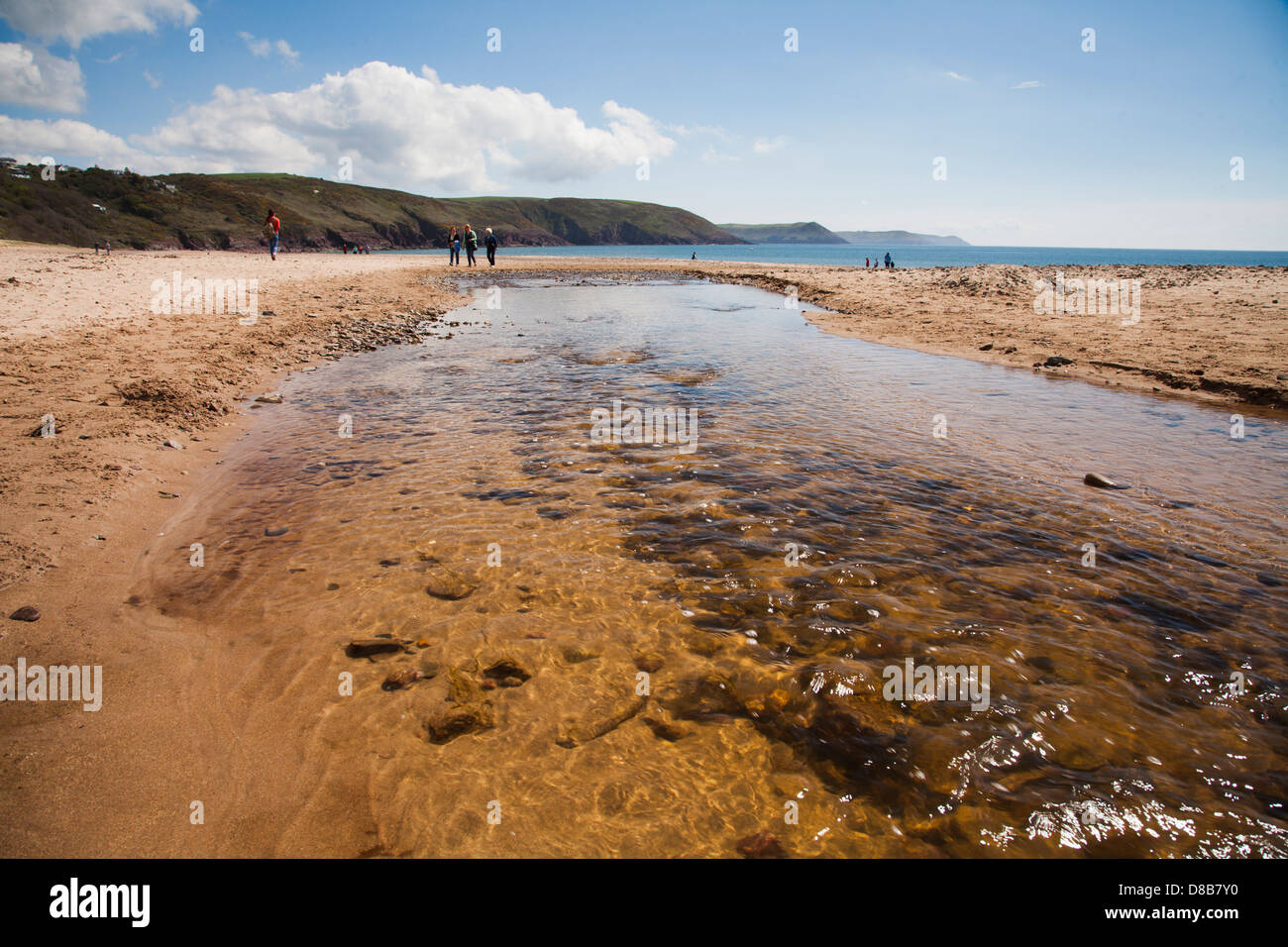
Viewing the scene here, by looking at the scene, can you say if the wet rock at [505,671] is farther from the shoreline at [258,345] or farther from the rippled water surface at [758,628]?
the shoreline at [258,345]

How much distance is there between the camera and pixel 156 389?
32.3 ft

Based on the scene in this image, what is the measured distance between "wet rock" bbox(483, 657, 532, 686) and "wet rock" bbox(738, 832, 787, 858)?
1.93m

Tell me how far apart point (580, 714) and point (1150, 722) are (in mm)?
3839

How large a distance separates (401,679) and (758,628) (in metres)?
2.83

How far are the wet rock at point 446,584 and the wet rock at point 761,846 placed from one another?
10.6 ft

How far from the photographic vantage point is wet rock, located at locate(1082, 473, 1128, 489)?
7650 millimetres

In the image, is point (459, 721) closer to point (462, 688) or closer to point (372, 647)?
point (462, 688)

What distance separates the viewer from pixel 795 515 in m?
6.70

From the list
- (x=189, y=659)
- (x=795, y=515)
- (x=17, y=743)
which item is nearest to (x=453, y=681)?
(x=189, y=659)

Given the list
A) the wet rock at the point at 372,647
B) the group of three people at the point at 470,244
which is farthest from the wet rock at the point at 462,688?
the group of three people at the point at 470,244

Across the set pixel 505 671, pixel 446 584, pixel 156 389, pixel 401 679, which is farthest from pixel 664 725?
pixel 156 389

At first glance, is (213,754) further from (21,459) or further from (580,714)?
(21,459)

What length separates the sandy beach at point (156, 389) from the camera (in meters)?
3.39
